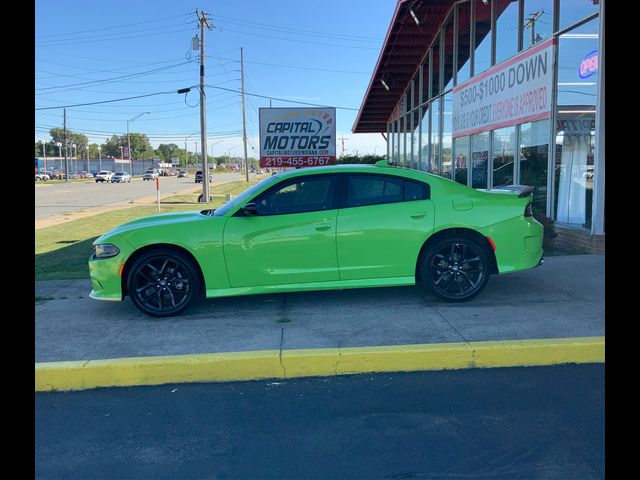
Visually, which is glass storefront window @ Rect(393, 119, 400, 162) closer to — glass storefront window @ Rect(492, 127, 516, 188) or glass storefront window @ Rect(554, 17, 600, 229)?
glass storefront window @ Rect(492, 127, 516, 188)

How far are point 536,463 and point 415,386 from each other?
3.98 feet

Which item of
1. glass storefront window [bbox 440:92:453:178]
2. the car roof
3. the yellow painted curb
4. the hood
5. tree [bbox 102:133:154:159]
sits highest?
tree [bbox 102:133:154:159]

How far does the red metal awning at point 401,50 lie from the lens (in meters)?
15.3

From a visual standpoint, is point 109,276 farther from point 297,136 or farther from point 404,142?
point 404,142

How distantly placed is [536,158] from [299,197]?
639 centimetres

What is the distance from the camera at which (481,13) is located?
13727mm

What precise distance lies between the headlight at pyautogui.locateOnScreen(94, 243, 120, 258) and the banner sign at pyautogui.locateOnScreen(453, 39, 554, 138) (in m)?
7.80

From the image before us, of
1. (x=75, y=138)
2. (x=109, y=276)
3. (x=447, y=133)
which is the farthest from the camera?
(x=75, y=138)

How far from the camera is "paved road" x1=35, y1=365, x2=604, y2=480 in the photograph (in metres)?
3.20

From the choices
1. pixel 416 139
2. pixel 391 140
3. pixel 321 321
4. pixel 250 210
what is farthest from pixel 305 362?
pixel 391 140

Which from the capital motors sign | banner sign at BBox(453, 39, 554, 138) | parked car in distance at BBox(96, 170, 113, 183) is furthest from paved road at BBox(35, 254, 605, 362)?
parked car in distance at BBox(96, 170, 113, 183)

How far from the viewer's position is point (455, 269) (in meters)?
6.09

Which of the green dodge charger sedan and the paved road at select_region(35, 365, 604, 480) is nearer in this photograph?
the paved road at select_region(35, 365, 604, 480)
